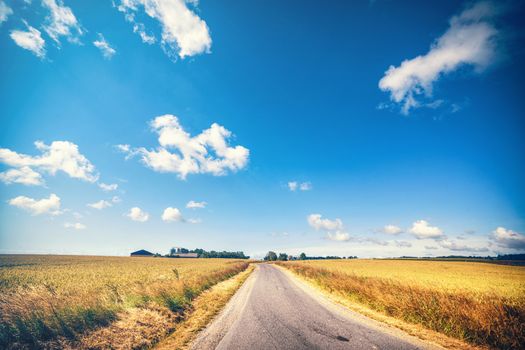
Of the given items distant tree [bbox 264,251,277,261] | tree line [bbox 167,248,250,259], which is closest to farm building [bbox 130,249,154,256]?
tree line [bbox 167,248,250,259]

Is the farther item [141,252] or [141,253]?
[141,253]

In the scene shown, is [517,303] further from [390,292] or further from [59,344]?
[59,344]

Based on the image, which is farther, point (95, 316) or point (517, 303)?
point (517, 303)

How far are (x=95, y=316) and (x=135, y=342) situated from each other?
201 centimetres

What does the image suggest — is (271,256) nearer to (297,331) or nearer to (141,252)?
(141,252)

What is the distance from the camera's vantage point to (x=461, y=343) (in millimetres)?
7098

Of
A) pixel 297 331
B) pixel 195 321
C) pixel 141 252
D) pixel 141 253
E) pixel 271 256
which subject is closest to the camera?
pixel 297 331

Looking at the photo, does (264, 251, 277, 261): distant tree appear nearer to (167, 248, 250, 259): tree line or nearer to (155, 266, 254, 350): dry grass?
(167, 248, 250, 259): tree line

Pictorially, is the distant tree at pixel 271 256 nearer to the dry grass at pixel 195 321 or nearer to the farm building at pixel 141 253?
the farm building at pixel 141 253

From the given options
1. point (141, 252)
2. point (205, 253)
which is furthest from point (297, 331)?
point (141, 252)

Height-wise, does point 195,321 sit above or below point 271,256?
above

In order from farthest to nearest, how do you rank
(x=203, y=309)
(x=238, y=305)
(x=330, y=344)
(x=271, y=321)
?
1. (x=238, y=305)
2. (x=203, y=309)
3. (x=271, y=321)
4. (x=330, y=344)

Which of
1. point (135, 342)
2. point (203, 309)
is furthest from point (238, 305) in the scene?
point (135, 342)

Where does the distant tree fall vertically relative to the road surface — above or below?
below
